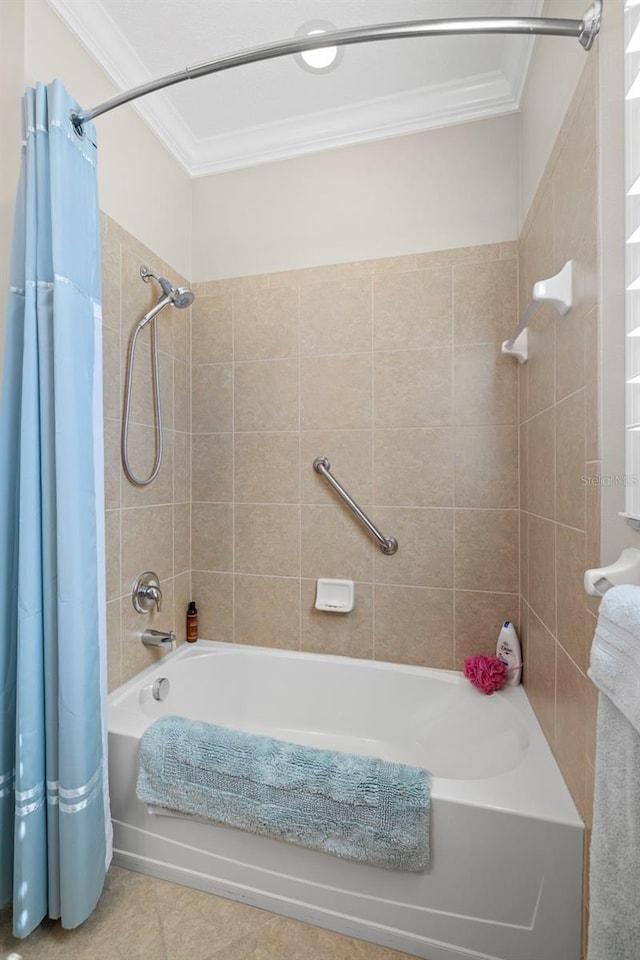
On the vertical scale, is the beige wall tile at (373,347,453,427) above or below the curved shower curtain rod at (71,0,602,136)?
below

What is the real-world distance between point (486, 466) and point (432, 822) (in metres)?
1.13

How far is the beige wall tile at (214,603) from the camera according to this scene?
1.94m

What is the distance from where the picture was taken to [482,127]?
163 cm

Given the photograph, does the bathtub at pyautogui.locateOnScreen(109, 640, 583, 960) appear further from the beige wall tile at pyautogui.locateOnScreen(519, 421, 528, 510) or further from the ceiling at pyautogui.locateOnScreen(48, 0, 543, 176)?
the ceiling at pyautogui.locateOnScreen(48, 0, 543, 176)

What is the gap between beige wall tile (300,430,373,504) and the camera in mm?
1764

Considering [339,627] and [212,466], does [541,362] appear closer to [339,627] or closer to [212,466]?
[339,627]

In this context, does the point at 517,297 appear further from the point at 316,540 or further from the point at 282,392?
the point at 316,540

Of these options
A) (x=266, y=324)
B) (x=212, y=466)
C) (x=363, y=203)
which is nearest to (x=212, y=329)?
(x=266, y=324)

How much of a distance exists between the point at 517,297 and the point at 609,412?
3.16 feet

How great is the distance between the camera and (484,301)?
164 cm

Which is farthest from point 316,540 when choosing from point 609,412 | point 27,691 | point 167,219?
point 167,219

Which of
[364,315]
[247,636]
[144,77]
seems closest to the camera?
[144,77]

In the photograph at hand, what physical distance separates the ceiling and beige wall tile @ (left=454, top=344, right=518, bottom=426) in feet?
2.92

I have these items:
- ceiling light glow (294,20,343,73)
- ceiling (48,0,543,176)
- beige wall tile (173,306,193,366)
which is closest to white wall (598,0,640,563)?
ceiling (48,0,543,176)
